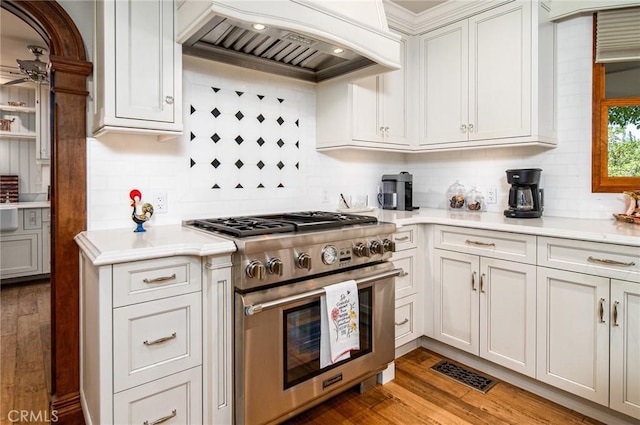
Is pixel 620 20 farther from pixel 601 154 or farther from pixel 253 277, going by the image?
pixel 253 277

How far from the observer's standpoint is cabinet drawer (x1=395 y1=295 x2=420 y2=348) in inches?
98.0

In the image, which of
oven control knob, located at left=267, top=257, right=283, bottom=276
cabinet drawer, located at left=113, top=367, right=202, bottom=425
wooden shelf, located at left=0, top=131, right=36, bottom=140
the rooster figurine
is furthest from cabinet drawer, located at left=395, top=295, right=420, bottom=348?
wooden shelf, located at left=0, top=131, right=36, bottom=140

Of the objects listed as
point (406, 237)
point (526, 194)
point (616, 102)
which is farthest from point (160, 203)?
point (616, 102)

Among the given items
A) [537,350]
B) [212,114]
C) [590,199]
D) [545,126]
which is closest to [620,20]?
[545,126]

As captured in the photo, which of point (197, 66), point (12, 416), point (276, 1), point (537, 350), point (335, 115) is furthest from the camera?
point (335, 115)

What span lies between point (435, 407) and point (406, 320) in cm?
61

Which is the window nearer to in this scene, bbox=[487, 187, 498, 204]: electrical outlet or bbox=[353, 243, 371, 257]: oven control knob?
bbox=[487, 187, 498, 204]: electrical outlet

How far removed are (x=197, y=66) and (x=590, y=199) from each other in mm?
2682

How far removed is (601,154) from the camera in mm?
2400

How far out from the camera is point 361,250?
1981 mm

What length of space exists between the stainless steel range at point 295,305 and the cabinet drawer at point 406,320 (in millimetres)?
A: 364

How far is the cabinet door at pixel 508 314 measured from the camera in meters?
2.11

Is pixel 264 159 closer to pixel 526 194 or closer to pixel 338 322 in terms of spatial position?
pixel 338 322

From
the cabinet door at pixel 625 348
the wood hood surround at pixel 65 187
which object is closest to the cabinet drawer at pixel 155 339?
the wood hood surround at pixel 65 187
